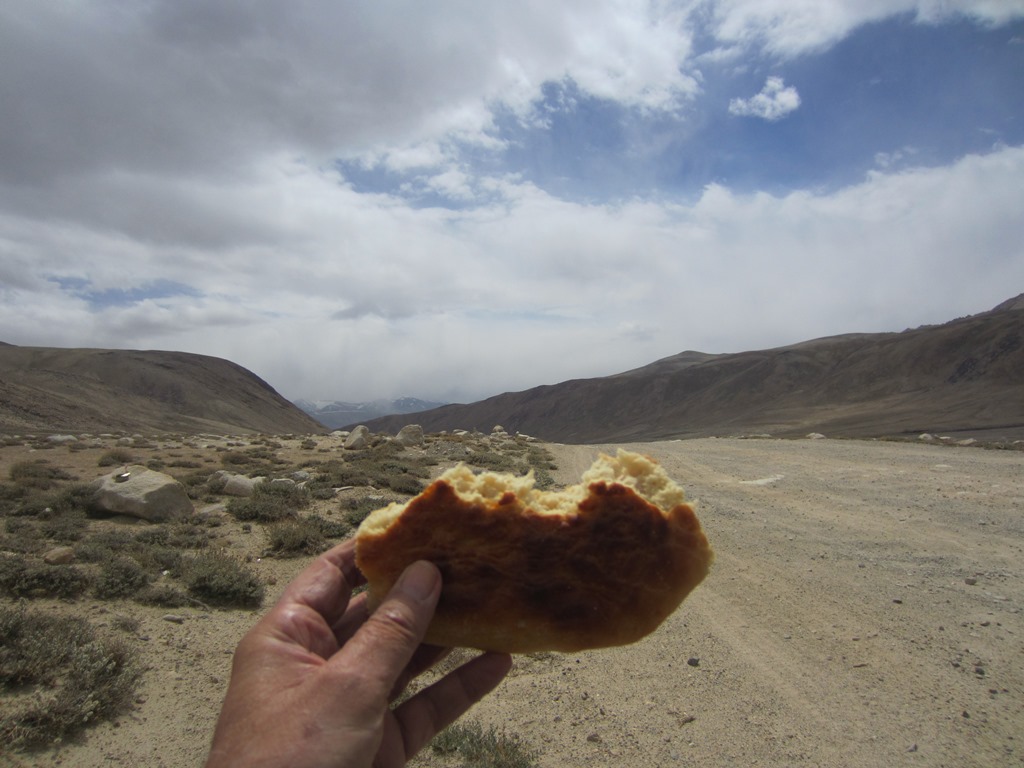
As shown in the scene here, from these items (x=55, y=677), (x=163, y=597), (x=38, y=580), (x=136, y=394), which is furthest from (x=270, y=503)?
(x=136, y=394)

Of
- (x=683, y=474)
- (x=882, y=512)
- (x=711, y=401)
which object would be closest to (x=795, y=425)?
(x=711, y=401)

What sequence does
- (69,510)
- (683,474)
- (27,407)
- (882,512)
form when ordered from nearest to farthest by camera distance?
(69,510)
(882,512)
(683,474)
(27,407)

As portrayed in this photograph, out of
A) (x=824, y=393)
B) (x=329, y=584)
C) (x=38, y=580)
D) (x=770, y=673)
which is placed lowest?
(x=770, y=673)

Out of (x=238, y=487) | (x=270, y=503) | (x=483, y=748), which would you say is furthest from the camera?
(x=238, y=487)

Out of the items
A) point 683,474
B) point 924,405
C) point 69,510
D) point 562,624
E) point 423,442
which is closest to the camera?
point 562,624

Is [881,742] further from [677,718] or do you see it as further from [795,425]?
[795,425]

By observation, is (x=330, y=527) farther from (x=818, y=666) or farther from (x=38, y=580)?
(x=818, y=666)
